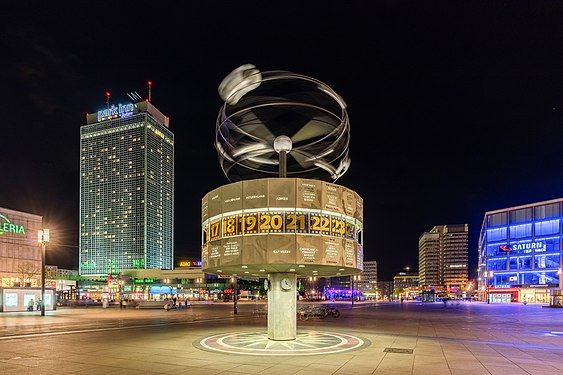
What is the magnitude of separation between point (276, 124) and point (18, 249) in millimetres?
114029

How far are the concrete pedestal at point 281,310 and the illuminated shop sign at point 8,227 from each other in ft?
360

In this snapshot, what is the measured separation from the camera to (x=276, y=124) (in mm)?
28281

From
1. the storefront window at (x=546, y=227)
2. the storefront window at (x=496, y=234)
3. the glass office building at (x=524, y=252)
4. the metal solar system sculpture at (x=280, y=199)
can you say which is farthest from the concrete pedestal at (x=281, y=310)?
the storefront window at (x=496, y=234)

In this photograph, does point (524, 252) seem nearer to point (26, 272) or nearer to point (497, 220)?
point (497, 220)

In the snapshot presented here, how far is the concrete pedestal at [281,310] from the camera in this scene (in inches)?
997

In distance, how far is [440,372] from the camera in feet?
54.9

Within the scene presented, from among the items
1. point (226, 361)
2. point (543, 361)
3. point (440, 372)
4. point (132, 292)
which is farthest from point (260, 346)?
point (132, 292)

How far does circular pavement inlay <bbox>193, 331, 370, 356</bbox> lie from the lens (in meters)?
21.6

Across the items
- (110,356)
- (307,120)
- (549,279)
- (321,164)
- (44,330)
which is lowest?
(549,279)

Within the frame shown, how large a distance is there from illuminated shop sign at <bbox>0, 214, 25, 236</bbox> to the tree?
30.4 ft

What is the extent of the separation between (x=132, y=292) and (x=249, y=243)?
153m

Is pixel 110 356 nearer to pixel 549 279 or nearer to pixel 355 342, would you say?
pixel 355 342

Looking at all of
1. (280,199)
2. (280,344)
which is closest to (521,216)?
(280,344)

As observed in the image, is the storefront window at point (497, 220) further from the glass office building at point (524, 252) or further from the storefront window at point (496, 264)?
the storefront window at point (496, 264)
